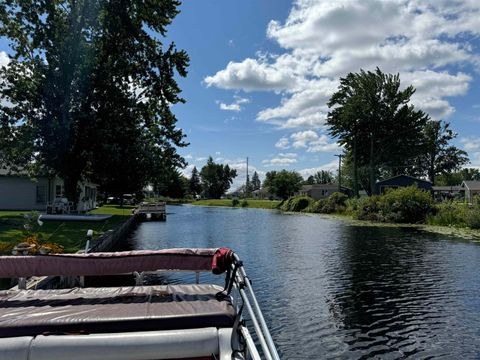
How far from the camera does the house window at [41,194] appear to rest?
117 feet

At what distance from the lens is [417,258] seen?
17.5m

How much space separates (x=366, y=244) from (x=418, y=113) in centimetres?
4257

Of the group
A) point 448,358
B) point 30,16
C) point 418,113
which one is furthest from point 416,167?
point 448,358

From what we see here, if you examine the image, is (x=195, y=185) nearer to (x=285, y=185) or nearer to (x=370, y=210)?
(x=285, y=185)

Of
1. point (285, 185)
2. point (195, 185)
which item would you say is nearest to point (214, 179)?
point (195, 185)

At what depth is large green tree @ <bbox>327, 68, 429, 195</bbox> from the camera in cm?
5794

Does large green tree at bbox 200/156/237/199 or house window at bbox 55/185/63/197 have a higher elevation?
large green tree at bbox 200/156/237/199

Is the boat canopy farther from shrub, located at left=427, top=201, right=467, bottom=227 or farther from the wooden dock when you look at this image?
the wooden dock

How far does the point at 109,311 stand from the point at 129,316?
0.92 feet

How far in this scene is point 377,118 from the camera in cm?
5812

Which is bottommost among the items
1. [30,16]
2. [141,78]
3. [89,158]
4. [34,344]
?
[34,344]

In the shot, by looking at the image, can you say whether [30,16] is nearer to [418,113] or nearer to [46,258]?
[46,258]

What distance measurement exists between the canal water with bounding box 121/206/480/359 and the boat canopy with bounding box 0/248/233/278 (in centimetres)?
317

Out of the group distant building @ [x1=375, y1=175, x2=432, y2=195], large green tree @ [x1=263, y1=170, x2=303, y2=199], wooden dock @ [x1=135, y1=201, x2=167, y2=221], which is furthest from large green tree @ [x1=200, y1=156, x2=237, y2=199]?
wooden dock @ [x1=135, y1=201, x2=167, y2=221]
